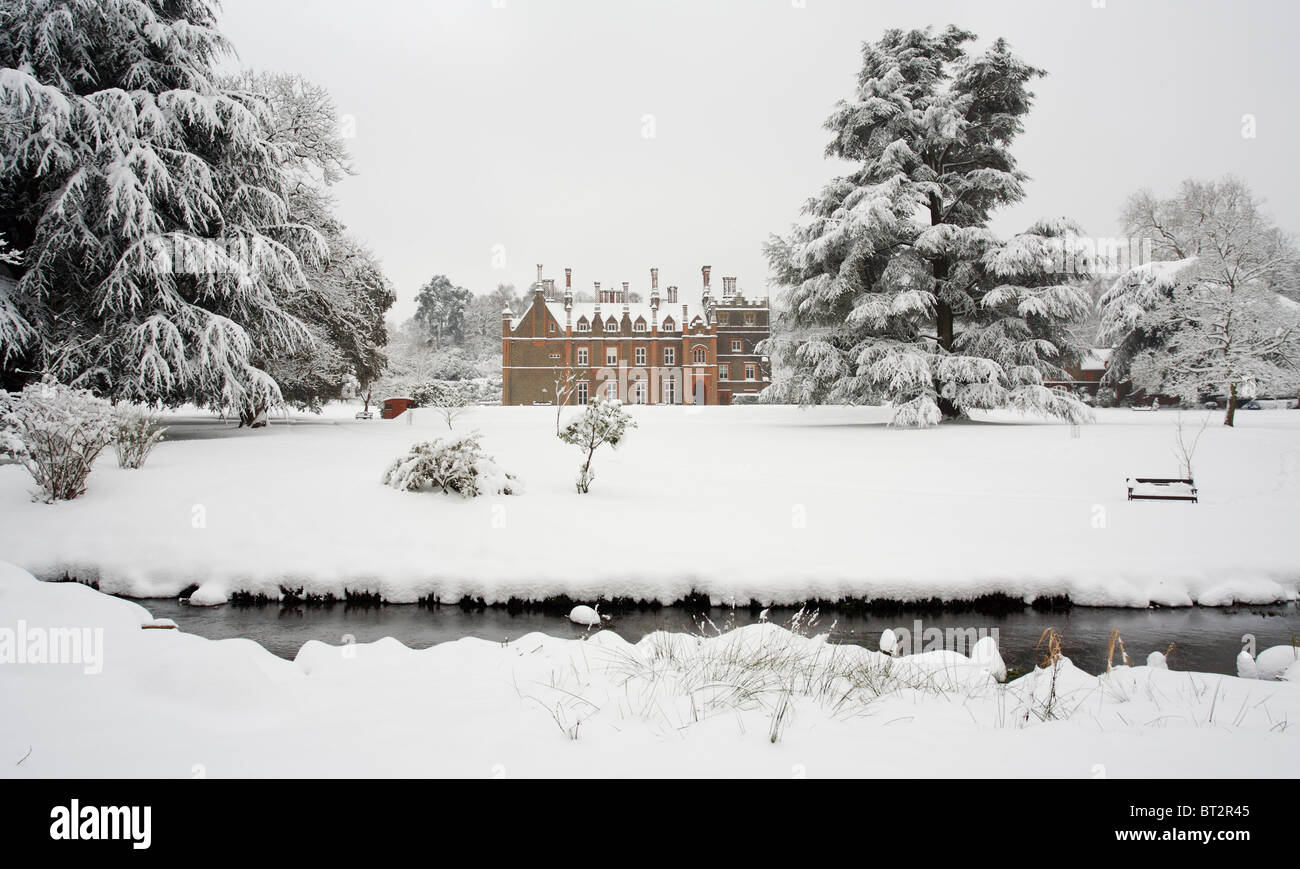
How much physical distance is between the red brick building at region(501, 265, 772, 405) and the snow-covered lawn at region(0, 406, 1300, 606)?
38395 millimetres

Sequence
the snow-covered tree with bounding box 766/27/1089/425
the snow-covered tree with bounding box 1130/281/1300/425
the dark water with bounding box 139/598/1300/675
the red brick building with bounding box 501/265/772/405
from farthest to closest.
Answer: the red brick building with bounding box 501/265/772/405 < the snow-covered tree with bounding box 1130/281/1300/425 < the snow-covered tree with bounding box 766/27/1089/425 < the dark water with bounding box 139/598/1300/675

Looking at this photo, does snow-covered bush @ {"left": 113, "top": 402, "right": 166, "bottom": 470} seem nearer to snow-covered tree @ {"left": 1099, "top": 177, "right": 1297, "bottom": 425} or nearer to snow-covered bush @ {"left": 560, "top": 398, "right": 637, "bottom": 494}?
snow-covered bush @ {"left": 560, "top": 398, "right": 637, "bottom": 494}

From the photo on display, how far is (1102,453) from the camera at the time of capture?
48.6 feet

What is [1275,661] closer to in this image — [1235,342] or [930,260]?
[930,260]

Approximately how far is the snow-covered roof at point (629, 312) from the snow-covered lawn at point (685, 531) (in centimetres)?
3992

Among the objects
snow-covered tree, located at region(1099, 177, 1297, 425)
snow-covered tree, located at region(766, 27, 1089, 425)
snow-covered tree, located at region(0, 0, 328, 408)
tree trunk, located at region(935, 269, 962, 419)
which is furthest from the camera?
tree trunk, located at region(935, 269, 962, 419)

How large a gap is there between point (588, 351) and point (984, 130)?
35.5 metres

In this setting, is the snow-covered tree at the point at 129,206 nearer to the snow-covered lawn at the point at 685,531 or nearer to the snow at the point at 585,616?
the snow-covered lawn at the point at 685,531

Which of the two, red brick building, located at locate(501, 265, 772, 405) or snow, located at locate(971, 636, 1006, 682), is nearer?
snow, located at locate(971, 636, 1006, 682)

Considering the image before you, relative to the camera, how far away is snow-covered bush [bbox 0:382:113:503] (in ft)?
31.0

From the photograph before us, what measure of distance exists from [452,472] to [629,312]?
44695mm

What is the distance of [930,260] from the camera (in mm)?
22172

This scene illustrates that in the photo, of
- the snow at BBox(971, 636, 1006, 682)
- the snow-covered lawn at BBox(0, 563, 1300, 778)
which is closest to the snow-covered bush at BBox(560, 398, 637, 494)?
the snow-covered lawn at BBox(0, 563, 1300, 778)
